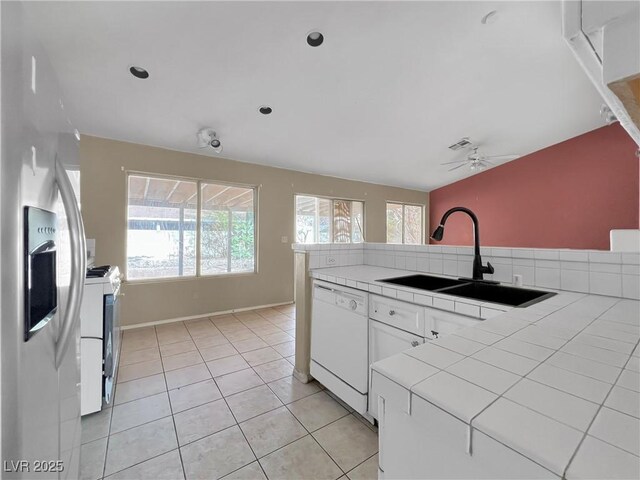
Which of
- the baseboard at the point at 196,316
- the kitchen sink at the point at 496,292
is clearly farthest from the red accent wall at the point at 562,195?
the baseboard at the point at 196,316

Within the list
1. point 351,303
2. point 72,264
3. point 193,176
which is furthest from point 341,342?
point 193,176

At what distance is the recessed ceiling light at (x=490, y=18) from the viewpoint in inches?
80.5

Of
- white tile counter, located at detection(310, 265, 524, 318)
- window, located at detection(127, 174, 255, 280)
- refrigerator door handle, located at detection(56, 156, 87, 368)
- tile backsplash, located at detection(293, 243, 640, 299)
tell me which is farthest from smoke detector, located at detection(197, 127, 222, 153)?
refrigerator door handle, located at detection(56, 156, 87, 368)

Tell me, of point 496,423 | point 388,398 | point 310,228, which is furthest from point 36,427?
point 310,228

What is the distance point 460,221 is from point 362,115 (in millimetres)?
4278

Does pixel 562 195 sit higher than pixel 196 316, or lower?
higher

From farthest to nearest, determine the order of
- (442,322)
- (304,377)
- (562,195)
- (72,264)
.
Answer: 1. (562,195)
2. (304,377)
3. (442,322)
4. (72,264)

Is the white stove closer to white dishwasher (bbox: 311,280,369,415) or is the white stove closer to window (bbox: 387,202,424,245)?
white dishwasher (bbox: 311,280,369,415)

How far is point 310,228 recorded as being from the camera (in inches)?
205

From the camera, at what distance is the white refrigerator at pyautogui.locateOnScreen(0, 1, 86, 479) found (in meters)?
0.50

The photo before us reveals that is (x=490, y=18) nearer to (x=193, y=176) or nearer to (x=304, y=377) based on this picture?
(x=304, y=377)

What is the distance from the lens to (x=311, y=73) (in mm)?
2471

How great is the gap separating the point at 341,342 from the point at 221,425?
0.94 metres

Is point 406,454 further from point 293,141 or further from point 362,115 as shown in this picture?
point 293,141
